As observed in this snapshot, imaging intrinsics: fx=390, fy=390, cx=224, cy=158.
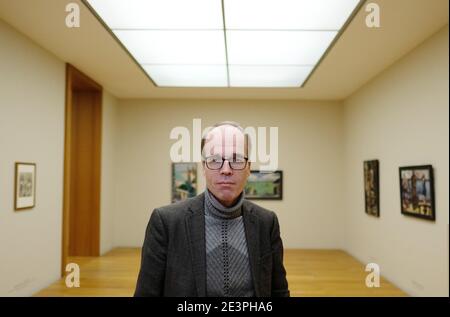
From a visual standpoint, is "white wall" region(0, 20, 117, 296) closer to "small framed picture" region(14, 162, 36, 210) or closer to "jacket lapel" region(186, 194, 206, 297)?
"small framed picture" region(14, 162, 36, 210)

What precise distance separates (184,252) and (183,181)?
20.4 ft

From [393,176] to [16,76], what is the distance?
4546mm

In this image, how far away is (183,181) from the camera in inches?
287

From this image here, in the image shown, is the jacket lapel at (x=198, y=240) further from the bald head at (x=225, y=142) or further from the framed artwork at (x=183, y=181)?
the framed artwork at (x=183, y=181)

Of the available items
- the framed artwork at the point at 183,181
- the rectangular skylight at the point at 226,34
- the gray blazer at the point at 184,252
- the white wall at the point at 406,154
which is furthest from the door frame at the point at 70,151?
the gray blazer at the point at 184,252

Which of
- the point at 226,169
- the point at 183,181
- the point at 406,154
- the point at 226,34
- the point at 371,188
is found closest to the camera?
the point at 226,169

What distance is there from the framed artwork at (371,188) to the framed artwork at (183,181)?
3.01 m

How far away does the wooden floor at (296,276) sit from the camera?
4.46 m

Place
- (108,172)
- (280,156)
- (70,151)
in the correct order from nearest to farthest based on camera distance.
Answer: (70,151) → (108,172) → (280,156)

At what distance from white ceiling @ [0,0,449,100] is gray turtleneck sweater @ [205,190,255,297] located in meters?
2.75

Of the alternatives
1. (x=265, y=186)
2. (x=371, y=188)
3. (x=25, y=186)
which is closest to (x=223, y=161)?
(x=25, y=186)

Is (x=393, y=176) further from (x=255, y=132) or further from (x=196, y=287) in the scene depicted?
(x=196, y=287)

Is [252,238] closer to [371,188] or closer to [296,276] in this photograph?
[296,276]

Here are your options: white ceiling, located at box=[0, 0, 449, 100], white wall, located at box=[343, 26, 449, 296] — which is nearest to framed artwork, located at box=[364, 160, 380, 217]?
white wall, located at box=[343, 26, 449, 296]
